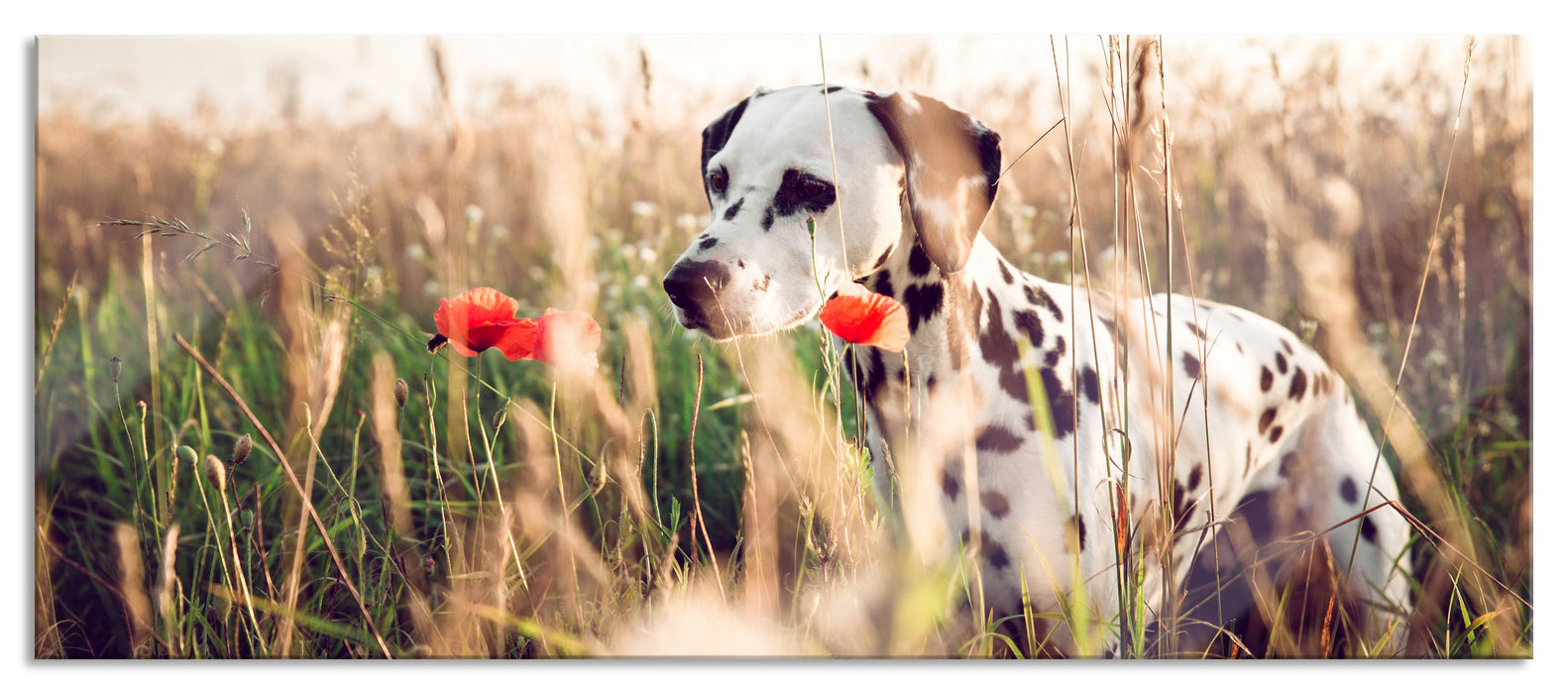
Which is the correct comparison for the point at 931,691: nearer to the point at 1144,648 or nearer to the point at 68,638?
the point at 1144,648

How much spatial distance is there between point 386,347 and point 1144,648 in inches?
67.2

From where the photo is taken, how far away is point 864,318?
109cm

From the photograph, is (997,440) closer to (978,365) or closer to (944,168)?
(978,365)

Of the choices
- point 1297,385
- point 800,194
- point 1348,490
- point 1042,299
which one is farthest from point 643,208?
point 1348,490

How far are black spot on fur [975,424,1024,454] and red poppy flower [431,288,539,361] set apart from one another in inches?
28.5

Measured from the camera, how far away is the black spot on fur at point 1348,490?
1758mm

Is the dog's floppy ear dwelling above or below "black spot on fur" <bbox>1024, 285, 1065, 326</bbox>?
above

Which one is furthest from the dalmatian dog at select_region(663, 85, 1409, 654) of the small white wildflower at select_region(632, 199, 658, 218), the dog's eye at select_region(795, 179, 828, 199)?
the small white wildflower at select_region(632, 199, 658, 218)

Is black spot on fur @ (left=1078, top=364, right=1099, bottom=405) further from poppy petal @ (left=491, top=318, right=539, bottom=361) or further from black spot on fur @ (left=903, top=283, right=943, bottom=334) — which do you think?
Answer: poppy petal @ (left=491, top=318, right=539, bottom=361)

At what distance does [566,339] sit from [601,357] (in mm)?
1173

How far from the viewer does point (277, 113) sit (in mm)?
1863

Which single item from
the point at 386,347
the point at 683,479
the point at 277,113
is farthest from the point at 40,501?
the point at 683,479

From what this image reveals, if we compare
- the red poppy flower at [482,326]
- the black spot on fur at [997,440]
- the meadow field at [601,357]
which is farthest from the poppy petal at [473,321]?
the black spot on fur at [997,440]

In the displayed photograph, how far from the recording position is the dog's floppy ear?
1.38 m
